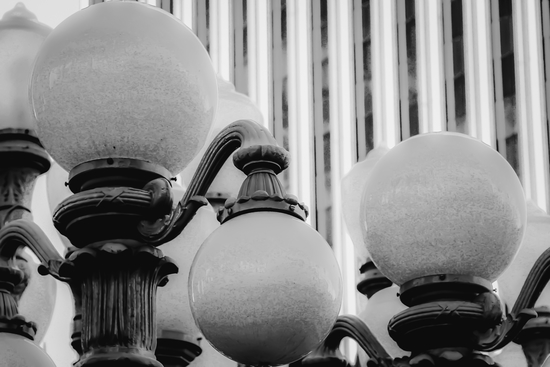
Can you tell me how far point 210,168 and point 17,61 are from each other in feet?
4.13

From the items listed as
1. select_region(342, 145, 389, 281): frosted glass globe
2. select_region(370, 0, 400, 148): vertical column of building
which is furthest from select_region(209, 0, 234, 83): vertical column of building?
select_region(342, 145, 389, 281): frosted glass globe

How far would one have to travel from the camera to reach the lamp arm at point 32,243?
11.5 ft

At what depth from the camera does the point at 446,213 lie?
373 cm

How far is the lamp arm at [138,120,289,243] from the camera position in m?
3.33

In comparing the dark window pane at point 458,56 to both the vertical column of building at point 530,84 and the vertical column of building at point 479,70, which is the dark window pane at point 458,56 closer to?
the vertical column of building at point 479,70

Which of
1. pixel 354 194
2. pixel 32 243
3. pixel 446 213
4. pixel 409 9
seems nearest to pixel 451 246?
pixel 446 213

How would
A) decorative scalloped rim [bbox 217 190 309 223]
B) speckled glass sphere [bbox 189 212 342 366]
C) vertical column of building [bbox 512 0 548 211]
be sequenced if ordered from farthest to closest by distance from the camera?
vertical column of building [bbox 512 0 548 211] → decorative scalloped rim [bbox 217 190 309 223] → speckled glass sphere [bbox 189 212 342 366]

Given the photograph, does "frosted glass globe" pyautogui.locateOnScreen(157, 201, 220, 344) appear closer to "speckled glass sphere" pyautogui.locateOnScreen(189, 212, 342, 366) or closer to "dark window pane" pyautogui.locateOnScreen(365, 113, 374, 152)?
"speckled glass sphere" pyautogui.locateOnScreen(189, 212, 342, 366)

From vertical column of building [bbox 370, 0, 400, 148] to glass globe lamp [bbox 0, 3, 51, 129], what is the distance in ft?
113

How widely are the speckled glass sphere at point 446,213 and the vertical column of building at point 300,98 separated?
35.0 metres

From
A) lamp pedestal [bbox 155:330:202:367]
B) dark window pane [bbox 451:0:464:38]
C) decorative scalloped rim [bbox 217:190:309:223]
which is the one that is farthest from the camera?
dark window pane [bbox 451:0:464:38]

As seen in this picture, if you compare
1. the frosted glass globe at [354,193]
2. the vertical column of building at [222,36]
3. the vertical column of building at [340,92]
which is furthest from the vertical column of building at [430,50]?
the frosted glass globe at [354,193]

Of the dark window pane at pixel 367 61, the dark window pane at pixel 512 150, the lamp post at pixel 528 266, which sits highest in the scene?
the dark window pane at pixel 367 61

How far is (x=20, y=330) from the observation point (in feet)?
12.5
